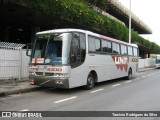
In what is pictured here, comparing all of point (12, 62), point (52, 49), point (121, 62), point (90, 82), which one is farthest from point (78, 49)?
point (121, 62)

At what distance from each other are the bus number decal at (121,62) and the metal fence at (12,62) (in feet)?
18.2

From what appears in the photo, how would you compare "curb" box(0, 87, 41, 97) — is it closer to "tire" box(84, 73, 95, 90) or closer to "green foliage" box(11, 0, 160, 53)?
"tire" box(84, 73, 95, 90)

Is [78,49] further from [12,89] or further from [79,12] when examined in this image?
[79,12]

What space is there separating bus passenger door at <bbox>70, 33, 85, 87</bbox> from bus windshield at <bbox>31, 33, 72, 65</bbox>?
330mm

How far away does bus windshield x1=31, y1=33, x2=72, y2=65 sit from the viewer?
11320 mm

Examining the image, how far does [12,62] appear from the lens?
1483 centimetres

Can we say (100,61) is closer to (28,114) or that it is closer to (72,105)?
(72,105)

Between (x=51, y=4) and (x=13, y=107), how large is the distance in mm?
9128

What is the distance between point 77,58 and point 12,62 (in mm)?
4649

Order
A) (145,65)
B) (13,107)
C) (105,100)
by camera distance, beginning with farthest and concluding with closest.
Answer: (145,65), (105,100), (13,107)

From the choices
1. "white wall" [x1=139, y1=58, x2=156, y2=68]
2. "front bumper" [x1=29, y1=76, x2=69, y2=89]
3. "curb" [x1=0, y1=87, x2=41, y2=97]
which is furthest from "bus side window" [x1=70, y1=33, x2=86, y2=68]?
"white wall" [x1=139, y1=58, x2=156, y2=68]

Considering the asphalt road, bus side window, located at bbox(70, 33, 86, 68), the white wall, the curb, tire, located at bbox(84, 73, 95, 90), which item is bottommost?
the asphalt road

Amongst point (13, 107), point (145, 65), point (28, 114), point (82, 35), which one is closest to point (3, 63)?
point (82, 35)

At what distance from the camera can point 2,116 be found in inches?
292
